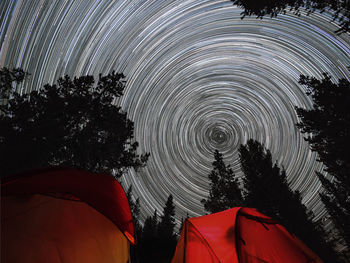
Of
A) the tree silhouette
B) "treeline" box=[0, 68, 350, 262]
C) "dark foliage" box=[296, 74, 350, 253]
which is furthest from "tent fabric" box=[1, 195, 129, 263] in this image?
the tree silhouette

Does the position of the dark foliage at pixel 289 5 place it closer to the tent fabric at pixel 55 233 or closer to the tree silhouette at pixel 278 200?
the tent fabric at pixel 55 233

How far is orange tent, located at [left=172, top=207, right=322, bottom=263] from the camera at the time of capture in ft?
14.7

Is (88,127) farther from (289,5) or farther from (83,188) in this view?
(289,5)

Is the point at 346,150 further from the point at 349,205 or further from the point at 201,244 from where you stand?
the point at 201,244

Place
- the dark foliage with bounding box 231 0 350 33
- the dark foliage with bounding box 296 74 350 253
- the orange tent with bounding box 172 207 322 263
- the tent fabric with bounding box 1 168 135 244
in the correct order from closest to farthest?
the tent fabric with bounding box 1 168 135 244 → the orange tent with bounding box 172 207 322 263 → the dark foliage with bounding box 231 0 350 33 → the dark foliage with bounding box 296 74 350 253

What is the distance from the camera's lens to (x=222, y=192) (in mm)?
26250

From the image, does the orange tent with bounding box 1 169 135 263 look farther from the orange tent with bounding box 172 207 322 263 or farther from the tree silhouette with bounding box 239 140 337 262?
the tree silhouette with bounding box 239 140 337 262

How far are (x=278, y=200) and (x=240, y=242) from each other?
69.7 ft

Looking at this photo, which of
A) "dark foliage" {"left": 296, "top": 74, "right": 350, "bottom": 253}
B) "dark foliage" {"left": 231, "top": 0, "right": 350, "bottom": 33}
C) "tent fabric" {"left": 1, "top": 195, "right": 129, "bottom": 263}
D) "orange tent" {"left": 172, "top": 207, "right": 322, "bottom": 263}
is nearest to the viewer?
"tent fabric" {"left": 1, "top": 195, "right": 129, "bottom": 263}

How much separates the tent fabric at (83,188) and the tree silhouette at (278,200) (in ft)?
71.0

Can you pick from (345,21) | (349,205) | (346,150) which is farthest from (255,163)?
(345,21)

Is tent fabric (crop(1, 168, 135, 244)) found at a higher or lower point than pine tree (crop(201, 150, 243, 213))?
lower

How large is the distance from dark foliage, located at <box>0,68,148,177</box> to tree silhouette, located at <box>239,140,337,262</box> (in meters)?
17.9

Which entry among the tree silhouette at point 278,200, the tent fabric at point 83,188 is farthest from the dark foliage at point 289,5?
the tree silhouette at point 278,200
